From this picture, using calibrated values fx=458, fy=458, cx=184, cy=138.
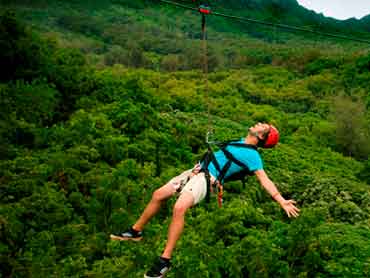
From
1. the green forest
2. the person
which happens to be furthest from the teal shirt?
the green forest

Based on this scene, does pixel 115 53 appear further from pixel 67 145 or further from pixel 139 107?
pixel 67 145

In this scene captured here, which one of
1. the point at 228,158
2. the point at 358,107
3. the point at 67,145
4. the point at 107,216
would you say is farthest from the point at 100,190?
the point at 358,107

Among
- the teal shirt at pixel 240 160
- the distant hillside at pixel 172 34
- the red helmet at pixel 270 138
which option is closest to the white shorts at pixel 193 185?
the teal shirt at pixel 240 160

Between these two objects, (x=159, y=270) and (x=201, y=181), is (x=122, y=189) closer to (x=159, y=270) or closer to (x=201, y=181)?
(x=201, y=181)

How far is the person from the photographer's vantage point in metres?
4.59

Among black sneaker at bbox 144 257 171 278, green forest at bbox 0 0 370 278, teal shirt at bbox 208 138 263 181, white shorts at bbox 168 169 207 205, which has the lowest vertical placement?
green forest at bbox 0 0 370 278

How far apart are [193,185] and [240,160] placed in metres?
0.58

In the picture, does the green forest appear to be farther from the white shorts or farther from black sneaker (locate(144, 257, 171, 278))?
black sneaker (locate(144, 257, 171, 278))

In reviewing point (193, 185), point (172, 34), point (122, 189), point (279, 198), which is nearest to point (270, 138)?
point (279, 198)

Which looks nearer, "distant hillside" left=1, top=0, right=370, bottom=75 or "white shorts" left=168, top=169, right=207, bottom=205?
"white shorts" left=168, top=169, right=207, bottom=205

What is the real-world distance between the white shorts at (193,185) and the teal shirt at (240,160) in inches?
8.3

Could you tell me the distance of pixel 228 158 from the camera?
499 centimetres

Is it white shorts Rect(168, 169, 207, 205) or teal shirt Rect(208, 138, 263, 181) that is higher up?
teal shirt Rect(208, 138, 263, 181)

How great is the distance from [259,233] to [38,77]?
9602 millimetres
